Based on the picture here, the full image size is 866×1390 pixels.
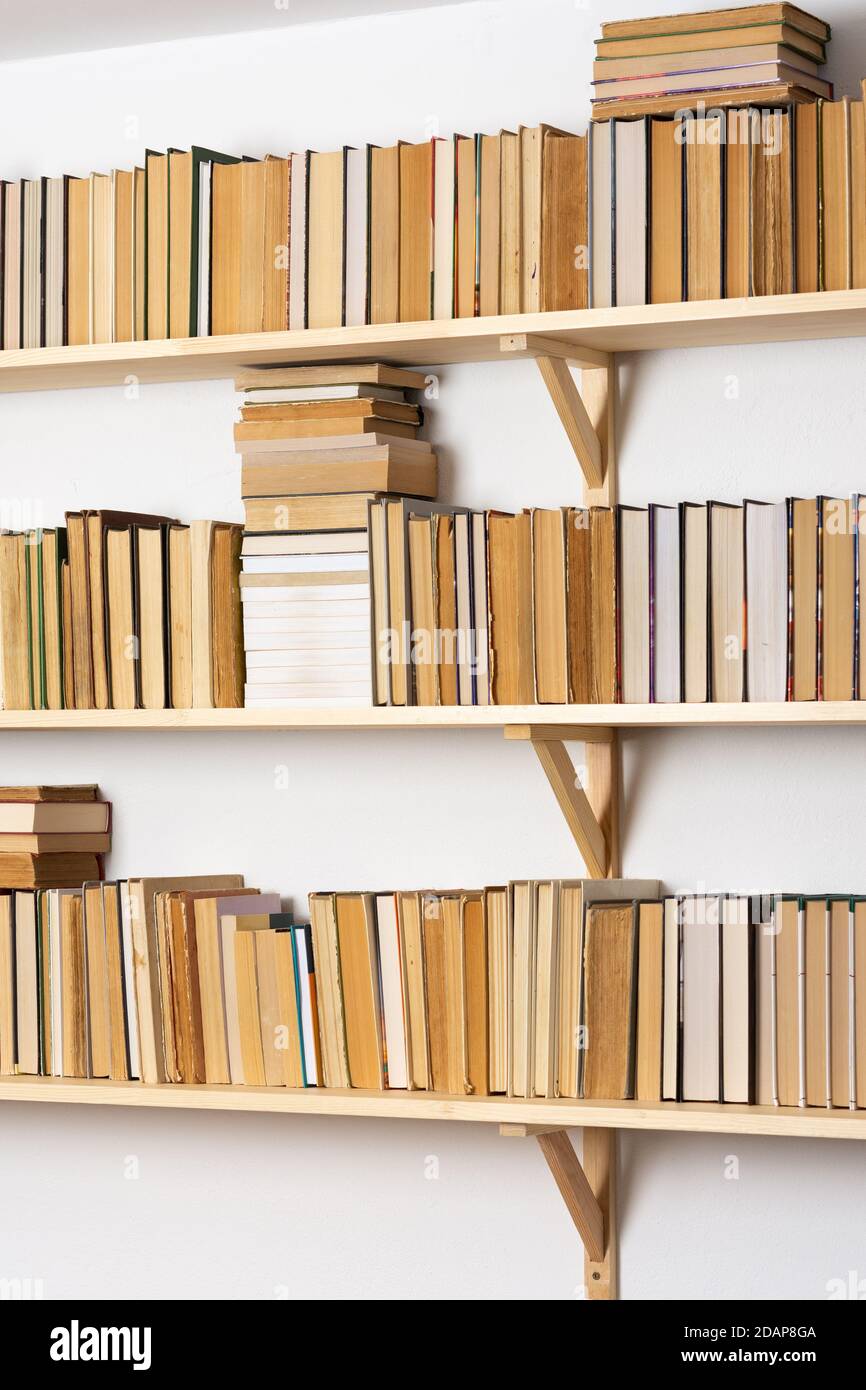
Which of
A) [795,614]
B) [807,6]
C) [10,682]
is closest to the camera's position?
[795,614]

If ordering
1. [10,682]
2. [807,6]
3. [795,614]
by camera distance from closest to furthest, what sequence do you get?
[795,614] → [807,6] → [10,682]

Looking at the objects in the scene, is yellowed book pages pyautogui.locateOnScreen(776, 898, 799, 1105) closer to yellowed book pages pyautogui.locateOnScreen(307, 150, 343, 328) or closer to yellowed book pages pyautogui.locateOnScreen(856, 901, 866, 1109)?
yellowed book pages pyautogui.locateOnScreen(856, 901, 866, 1109)

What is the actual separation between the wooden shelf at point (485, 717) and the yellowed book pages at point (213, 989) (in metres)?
0.24

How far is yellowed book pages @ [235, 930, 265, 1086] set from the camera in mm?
2193

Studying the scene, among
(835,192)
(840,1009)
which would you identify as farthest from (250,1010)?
(835,192)

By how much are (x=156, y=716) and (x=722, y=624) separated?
0.71m

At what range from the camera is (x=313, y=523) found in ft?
7.13

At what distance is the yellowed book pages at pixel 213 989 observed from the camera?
7.27ft

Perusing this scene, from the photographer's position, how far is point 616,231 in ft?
6.70

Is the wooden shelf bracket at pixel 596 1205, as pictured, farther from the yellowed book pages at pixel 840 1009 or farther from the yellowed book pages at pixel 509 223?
the yellowed book pages at pixel 509 223

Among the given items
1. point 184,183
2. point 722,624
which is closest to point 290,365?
point 184,183
